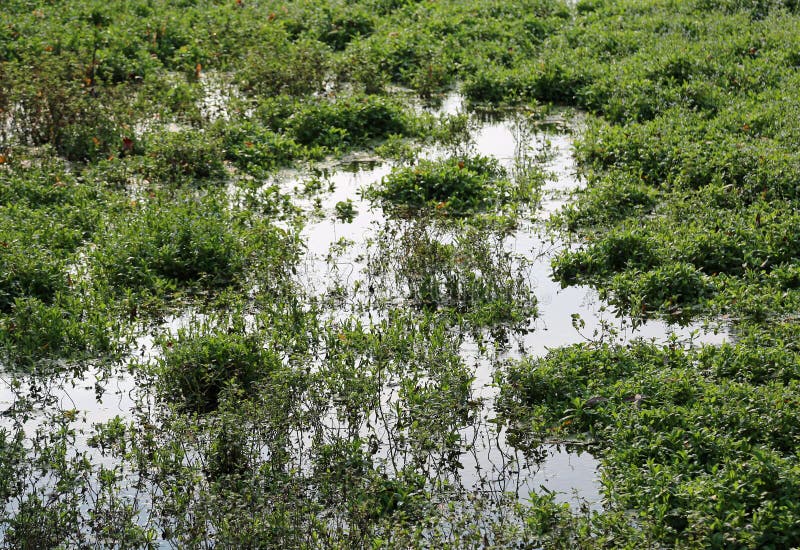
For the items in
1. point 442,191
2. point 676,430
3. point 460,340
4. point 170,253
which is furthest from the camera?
point 442,191

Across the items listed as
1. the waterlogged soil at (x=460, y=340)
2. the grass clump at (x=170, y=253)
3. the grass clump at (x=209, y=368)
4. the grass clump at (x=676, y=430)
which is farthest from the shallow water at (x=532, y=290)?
the grass clump at (x=209, y=368)

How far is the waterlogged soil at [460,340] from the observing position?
19.6 ft

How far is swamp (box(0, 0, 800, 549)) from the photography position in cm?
559

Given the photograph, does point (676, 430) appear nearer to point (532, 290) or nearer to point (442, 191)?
point (532, 290)

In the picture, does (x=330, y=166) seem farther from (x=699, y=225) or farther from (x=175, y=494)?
(x=175, y=494)

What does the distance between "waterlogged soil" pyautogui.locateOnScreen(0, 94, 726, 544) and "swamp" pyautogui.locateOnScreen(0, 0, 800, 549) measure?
0.09ft

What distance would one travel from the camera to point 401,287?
825cm

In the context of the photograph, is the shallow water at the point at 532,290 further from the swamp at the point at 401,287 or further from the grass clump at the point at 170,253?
the grass clump at the point at 170,253

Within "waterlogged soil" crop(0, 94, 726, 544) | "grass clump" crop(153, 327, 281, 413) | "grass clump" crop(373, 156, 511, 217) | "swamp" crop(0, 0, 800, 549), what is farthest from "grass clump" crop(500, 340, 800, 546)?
"grass clump" crop(373, 156, 511, 217)

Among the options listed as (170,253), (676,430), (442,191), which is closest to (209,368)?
(170,253)

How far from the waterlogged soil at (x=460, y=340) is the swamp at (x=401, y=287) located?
1.1 inches

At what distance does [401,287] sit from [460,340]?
1.00 metres

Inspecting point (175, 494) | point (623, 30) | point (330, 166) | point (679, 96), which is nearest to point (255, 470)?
point (175, 494)

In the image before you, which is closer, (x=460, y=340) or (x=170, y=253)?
(x=460, y=340)
